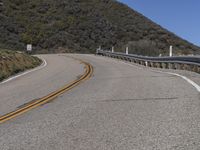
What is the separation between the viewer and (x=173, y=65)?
24.9m

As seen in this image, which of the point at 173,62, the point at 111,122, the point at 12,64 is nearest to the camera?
the point at 111,122

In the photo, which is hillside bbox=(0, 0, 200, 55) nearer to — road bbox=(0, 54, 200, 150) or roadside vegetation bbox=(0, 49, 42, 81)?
roadside vegetation bbox=(0, 49, 42, 81)

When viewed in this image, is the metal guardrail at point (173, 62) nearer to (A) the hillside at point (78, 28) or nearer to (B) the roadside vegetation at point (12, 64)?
(B) the roadside vegetation at point (12, 64)

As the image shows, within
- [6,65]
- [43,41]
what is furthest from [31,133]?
[43,41]

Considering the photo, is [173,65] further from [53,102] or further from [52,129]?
[52,129]

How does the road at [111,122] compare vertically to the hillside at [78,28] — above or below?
below

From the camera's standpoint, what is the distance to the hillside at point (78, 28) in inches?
2420

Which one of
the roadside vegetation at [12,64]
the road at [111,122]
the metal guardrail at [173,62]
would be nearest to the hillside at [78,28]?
the metal guardrail at [173,62]

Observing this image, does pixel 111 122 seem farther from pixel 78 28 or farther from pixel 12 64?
pixel 78 28

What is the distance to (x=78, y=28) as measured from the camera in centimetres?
7012

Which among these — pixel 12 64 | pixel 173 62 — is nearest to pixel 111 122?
pixel 173 62

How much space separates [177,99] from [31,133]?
4.25 meters

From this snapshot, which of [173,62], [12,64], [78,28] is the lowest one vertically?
[12,64]

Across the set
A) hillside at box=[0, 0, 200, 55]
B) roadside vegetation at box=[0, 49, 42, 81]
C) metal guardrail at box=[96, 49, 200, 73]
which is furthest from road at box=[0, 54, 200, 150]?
hillside at box=[0, 0, 200, 55]
